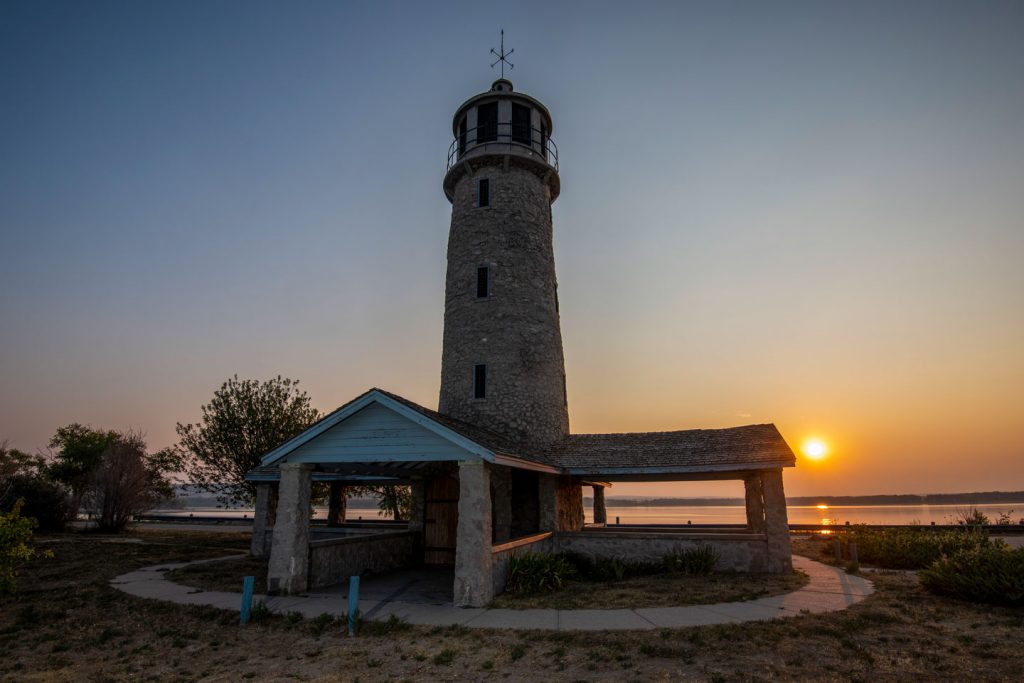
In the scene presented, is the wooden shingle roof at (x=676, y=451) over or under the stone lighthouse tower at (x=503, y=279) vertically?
under

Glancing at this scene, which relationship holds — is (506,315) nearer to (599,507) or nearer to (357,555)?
(357,555)

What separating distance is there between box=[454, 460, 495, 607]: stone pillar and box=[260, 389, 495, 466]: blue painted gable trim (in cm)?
51

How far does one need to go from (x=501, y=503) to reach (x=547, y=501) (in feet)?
4.81

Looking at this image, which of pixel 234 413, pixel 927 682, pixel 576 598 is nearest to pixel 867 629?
pixel 927 682

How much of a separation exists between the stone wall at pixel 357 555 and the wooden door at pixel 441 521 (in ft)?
1.63

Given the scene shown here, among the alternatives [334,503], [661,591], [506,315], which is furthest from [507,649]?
[334,503]

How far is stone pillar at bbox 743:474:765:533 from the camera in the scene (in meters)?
16.1

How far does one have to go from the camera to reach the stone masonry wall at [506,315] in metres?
18.4

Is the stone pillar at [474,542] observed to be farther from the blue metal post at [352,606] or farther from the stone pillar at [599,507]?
the stone pillar at [599,507]

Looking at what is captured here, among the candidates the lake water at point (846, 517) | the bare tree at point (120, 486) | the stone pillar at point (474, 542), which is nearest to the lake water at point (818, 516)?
the lake water at point (846, 517)

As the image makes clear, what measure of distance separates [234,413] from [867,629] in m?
28.2

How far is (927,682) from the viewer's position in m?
6.50

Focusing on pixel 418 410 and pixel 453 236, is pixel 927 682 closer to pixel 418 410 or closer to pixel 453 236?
pixel 418 410

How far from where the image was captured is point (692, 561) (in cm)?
1464
